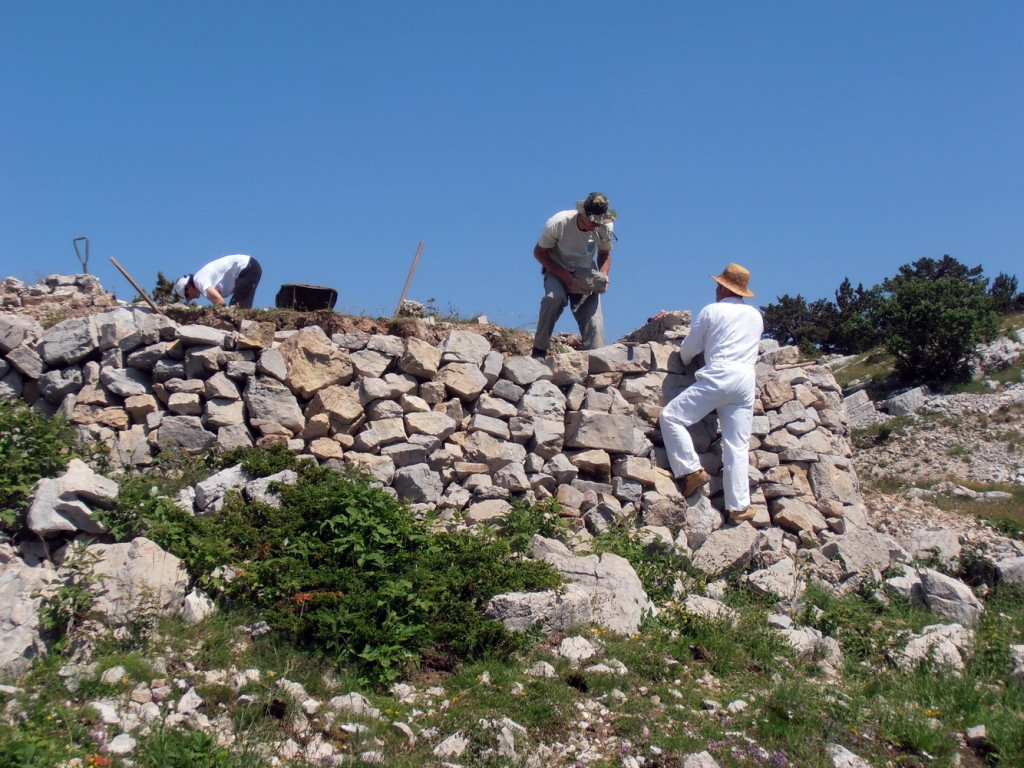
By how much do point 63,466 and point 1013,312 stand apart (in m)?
26.9

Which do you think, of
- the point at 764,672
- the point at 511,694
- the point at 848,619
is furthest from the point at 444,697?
the point at 848,619

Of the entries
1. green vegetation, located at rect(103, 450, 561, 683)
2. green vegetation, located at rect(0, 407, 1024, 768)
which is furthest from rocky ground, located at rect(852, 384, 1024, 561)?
green vegetation, located at rect(103, 450, 561, 683)

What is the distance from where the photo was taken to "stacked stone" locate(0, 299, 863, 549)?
24.7ft

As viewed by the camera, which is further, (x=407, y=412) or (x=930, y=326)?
(x=930, y=326)

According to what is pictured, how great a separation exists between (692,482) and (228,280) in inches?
190

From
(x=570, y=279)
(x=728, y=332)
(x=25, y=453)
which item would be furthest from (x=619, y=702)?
(x=570, y=279)

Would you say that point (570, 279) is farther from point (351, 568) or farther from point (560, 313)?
point (351, 568)

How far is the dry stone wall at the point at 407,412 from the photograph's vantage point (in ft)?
24.7

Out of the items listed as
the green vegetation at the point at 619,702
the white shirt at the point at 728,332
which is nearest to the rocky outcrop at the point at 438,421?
the white shirt at the point at 728,332

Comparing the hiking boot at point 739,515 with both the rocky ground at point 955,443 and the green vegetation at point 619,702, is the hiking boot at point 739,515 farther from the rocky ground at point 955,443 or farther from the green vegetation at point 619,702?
the rocky ground at point 955,443

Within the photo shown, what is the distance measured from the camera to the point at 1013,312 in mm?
27031

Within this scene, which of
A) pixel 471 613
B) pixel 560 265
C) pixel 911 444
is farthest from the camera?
pixel 911 444

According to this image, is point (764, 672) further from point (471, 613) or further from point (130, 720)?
point (130, 720)

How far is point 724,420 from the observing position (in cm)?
831
